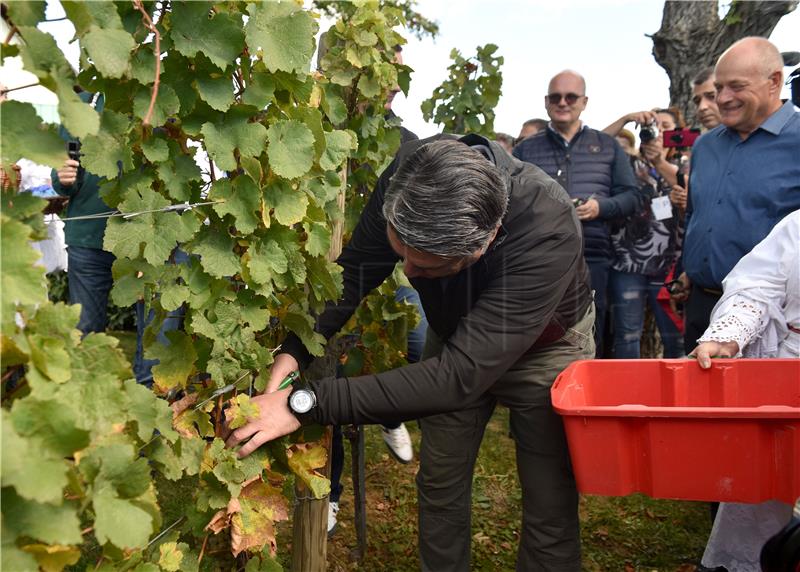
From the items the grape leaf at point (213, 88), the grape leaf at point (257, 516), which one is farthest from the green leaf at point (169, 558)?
the grape leaf at point (213, 88)

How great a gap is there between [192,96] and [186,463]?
79 centimetres

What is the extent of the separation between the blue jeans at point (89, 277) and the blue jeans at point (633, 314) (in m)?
3.02

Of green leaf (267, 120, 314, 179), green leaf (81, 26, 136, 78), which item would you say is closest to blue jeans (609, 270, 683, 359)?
green leaf (267, 120, 314, 179)

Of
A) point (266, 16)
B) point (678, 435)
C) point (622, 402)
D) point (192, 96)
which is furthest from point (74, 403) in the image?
point (622, 402)

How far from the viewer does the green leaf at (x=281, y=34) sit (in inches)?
58.7

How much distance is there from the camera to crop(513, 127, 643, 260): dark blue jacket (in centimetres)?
440

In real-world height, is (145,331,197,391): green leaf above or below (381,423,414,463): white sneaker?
above

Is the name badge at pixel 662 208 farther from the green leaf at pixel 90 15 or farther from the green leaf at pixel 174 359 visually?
the green leaf at pixel 90 15

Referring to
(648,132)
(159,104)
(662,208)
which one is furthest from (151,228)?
(648,132)

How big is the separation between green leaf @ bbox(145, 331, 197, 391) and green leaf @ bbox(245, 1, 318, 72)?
2.20 feet

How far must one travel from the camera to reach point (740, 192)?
10.6 ft

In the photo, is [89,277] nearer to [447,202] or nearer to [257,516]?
[257,516]

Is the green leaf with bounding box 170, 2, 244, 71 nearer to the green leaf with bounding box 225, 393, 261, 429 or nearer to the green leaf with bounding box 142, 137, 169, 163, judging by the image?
the green leaf with bounding box 142, 137, 169, 163

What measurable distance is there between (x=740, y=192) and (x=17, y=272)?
305 centimetres
